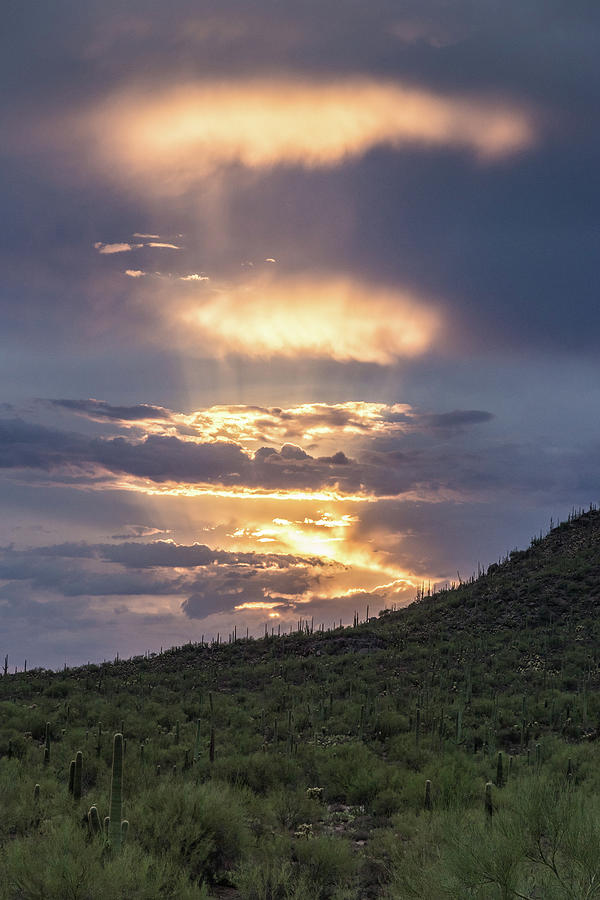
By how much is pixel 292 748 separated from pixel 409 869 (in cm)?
1838

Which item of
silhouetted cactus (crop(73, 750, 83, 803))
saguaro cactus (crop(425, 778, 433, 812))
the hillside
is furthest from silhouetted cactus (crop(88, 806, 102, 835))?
saguaro cactus (crop(425, 778, 433, 812))

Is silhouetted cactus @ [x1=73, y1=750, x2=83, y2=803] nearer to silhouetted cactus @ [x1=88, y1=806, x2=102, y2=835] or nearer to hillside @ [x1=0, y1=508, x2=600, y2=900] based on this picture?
hillside @ [x1=0, y1=508, x2=600, y2=900]

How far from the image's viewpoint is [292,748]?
30.9 m

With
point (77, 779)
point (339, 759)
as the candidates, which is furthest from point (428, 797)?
point (77, 779)

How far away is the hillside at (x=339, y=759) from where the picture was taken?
12203mm

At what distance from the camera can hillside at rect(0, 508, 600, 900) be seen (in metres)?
12.2

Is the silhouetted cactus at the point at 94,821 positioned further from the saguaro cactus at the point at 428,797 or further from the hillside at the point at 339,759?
the saguaro cactus at the point at 428,797

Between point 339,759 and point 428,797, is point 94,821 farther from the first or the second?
point 339,759

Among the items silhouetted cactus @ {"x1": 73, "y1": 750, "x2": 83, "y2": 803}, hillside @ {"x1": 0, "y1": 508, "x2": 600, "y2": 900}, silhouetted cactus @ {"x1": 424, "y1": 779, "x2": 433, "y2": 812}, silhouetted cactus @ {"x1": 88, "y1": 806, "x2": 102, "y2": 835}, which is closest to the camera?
hillside @ {"x1": 0, "y1": 508, "x2": 600, "y2": 900}

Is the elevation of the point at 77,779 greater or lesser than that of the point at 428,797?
greater


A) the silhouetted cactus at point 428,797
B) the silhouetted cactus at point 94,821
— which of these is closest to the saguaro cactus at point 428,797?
the silhouetted cactus at point 428,797

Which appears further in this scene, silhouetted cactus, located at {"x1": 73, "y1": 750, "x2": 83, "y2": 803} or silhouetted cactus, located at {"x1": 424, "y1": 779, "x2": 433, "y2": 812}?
silhouetted cactus, located at {"x1": 424, "y1": 779, "x2": 433, "y2": 812}

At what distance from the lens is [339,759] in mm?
27359

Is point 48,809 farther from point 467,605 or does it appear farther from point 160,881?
point 467,605
